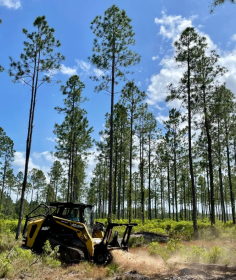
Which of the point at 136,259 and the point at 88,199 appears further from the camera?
the point at 88,199

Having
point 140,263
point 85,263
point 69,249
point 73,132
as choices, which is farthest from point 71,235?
point 73,132

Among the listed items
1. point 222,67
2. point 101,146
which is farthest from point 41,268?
point 101,146

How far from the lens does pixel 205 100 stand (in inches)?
746

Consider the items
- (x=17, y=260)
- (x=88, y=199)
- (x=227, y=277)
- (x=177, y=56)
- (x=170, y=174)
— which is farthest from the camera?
(x=88, y=199)

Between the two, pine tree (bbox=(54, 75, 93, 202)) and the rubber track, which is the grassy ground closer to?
the rubber track

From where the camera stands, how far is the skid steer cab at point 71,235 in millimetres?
8117

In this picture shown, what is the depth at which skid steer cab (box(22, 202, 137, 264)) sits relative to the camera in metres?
8.12

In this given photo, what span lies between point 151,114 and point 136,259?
2012 centimetres

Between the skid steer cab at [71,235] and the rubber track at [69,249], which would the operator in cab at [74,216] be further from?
the rubber track at [69,249]

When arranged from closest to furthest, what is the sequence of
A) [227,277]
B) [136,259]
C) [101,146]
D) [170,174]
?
[227,277] < [136,259] < [101,146] < [170,174]

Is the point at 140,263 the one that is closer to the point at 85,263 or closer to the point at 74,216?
the point at 85,263

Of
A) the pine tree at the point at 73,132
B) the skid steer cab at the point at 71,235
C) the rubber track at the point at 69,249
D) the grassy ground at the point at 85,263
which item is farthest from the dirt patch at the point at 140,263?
the pine tree at the point at 73,132

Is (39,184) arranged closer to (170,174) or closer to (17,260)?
(170,174)

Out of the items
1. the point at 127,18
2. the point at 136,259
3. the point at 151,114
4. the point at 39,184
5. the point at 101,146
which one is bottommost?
the point at 136,259
